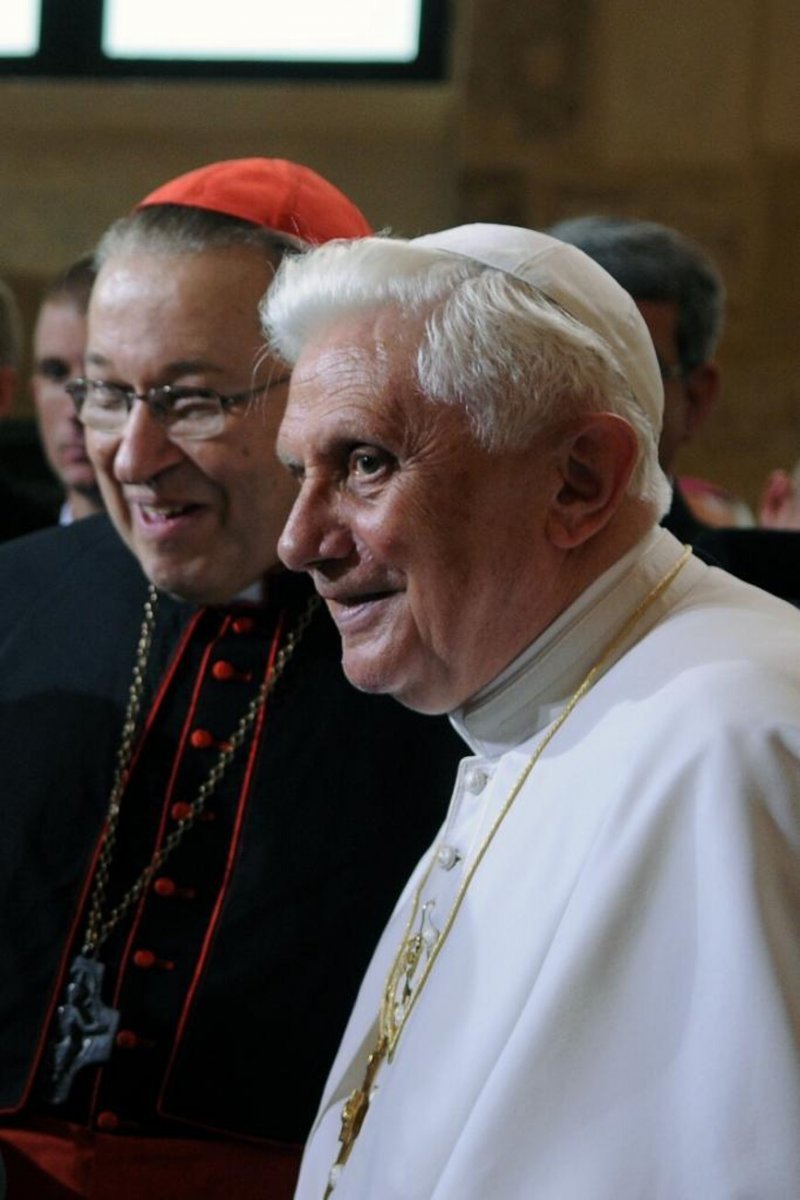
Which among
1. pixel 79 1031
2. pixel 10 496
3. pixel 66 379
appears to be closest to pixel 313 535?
pixel 79 1031

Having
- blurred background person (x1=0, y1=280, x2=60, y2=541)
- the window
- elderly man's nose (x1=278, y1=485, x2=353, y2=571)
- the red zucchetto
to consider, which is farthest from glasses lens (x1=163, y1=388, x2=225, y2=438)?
the window

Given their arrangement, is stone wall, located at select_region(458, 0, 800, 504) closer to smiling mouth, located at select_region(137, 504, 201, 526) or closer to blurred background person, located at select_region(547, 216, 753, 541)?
blurred background person, located at select_region(547, 216, 753, 541)

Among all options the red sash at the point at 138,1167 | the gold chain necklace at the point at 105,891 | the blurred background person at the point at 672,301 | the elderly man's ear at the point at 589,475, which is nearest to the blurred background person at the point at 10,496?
the blurred background person at the point at 672,301

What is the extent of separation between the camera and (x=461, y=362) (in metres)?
1.88

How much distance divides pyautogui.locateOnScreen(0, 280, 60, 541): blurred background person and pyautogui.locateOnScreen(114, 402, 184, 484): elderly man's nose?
2.35 meters

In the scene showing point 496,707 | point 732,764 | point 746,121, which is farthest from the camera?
point 746,121

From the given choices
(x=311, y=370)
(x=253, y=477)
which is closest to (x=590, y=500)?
(x=311, y=370)

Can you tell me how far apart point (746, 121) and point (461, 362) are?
4.68 meters

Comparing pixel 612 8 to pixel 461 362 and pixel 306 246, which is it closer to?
pixel 306 246

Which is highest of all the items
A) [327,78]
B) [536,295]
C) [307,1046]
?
[536,295]

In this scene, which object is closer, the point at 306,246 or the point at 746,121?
the point at 306,246

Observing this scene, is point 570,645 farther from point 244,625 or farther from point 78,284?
point 78,284

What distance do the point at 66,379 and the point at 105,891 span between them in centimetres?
235

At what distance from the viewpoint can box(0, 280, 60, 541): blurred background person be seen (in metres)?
4.84
